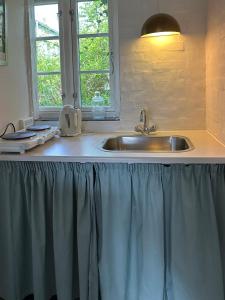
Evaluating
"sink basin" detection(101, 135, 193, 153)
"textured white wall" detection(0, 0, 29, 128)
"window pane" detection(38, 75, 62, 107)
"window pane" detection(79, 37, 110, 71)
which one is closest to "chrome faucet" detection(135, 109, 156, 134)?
"sink basin" detection(101, 135, 193, 153)

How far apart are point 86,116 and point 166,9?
3.08 feet

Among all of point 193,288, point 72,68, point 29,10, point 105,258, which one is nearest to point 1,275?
point 105,258

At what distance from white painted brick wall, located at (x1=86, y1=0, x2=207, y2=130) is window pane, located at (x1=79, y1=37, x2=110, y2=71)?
5.4 inches

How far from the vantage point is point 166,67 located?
2283 millimetres

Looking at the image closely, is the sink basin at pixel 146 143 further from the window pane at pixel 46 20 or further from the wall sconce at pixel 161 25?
the window pane at pixel 46 20

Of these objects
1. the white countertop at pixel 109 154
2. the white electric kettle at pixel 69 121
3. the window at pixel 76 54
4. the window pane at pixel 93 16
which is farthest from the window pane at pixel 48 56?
the white countertop at pixel 109 154

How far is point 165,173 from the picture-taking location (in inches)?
62.5

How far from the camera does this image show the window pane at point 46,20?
2.41 metres

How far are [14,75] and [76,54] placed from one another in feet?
1.58

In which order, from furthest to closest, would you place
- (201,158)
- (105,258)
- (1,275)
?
1. (1,275)
2. (105,258)
3. (201,158)

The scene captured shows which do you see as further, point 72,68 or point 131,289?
point 72,68

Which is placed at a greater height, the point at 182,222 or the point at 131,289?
the point at 182,222

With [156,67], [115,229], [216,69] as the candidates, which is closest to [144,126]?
[156,67]

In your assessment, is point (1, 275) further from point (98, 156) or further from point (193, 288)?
point (193, 288)
